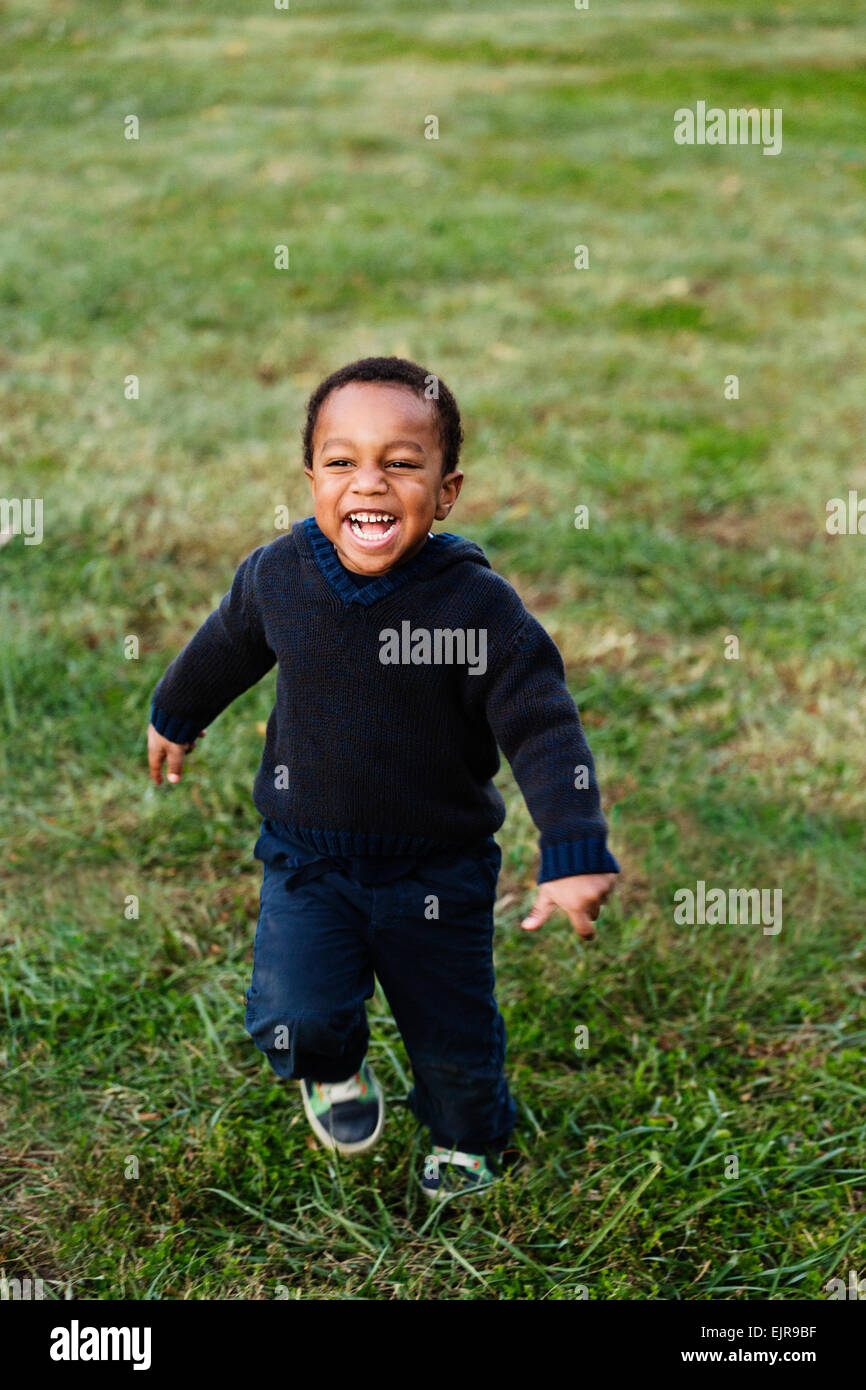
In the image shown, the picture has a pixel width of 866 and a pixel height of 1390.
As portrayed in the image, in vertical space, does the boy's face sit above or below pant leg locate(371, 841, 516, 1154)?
above

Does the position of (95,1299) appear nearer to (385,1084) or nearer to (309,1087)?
(309,1087)

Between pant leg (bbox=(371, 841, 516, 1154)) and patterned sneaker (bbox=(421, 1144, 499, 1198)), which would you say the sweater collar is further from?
patterned sneaker (bbox=(421, 1144, 499, 1198))

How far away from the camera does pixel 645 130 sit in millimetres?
11617

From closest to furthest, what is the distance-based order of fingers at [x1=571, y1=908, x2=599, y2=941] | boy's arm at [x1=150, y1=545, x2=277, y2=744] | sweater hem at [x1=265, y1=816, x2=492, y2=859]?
fingers at [x1=571, y1=908, x2=599, y2=941], sweater hem at [x1=265, y1=816, x2=492, y2=859], boy's arm at [x1=150, y1=545, x2=277, y2=744]

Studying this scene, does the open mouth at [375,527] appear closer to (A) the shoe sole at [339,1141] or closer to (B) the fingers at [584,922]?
(B) the fingers at [584,922]

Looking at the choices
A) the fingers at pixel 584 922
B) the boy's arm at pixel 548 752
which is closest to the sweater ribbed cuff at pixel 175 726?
the boy's arm at pixel 548 752

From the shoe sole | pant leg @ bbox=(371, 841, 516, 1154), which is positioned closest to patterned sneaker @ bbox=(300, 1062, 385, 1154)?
the shoe sole

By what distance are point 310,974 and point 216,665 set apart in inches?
22.9

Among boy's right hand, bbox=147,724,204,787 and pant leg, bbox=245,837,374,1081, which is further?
boy's right hand, bbox=147,724,204,787

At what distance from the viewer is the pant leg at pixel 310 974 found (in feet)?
7.22

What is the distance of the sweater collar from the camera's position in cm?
214

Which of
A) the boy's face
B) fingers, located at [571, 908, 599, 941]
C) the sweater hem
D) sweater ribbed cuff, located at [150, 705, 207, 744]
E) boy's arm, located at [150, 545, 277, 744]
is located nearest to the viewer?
fingers, located at [571, 908, 599, 941]

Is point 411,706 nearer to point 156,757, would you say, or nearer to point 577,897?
point 577,897

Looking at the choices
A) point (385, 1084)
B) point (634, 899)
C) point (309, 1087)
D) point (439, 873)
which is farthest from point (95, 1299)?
point (634, 899)
